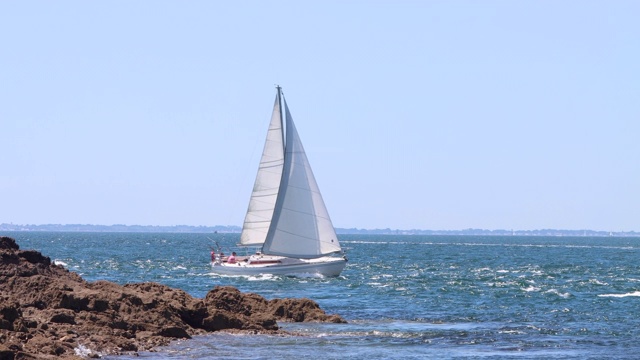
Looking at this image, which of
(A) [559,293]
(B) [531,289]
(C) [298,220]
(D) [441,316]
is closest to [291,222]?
(C) [298,220]

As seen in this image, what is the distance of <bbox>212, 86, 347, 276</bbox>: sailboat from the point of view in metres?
65.1

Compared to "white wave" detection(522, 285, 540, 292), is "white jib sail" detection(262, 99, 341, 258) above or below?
above

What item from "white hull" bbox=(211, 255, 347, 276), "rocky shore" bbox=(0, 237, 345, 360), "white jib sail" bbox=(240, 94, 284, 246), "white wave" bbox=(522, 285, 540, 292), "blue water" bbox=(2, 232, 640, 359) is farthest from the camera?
"white jib sail" bbox=(240, 94, 284, 246)

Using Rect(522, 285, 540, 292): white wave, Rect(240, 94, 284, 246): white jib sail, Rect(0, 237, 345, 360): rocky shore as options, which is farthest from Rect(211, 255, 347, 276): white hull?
Rect(0, 237, 345, 360): rocky shore

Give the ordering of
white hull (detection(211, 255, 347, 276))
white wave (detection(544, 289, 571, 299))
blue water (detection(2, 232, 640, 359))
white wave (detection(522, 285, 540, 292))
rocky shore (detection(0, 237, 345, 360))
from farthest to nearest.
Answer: white hull (detection(211, 255, 347, 276)), white wave (detection(522, 285, 540, 292)), white wave (detection(544, 289, 571, 299)), blue water (detection(2, 232, 640, 359)), rocky shore (detection(0, 237, 345, 360))

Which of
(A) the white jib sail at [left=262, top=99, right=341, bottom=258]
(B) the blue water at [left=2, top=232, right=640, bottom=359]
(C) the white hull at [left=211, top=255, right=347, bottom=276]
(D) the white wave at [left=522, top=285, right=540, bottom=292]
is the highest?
(A) the white jib sail at [left=262, top=99, right=341, bottom=258]

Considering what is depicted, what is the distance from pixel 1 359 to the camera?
2130cm

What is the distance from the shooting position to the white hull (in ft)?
212

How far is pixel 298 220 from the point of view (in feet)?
215

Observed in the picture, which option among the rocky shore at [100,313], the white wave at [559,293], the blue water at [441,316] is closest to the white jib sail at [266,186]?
the blue water at [441,316]

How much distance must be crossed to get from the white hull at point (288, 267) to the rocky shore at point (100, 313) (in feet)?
93.1

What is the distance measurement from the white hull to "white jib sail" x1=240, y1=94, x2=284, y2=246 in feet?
12.8

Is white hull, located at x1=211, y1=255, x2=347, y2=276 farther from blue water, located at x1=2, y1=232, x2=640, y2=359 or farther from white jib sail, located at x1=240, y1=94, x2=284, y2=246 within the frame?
white jib sail, located at x1=240, y1=94, x2=284, y2=246

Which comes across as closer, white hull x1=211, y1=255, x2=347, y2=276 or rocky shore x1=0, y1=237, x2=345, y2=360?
rocky shore x1=0, y1=237, x2=345, y2=360
